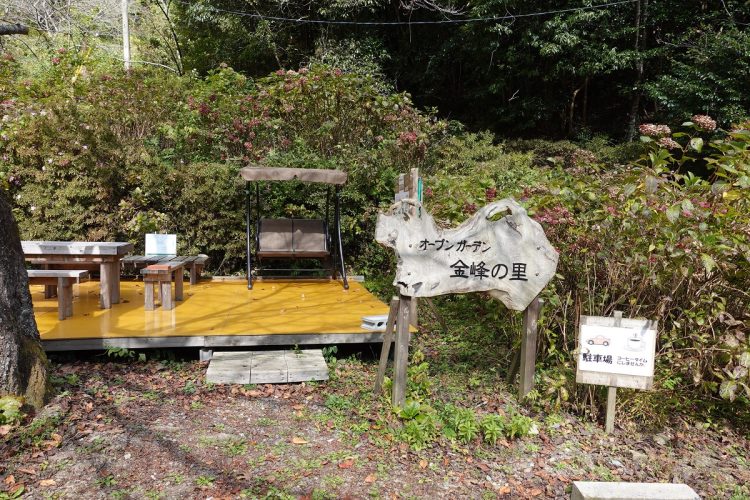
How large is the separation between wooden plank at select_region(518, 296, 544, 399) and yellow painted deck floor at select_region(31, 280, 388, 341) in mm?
1497

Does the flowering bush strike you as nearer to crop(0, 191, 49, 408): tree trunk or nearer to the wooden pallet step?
the wooden pallet step

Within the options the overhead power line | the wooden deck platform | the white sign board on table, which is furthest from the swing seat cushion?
the overhead power line

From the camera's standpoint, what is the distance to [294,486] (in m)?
2.83

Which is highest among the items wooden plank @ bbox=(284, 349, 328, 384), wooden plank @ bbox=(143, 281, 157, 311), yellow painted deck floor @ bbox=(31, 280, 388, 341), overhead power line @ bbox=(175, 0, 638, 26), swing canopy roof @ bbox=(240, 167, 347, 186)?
overhead power line @ bbox=(175, 0, 638, 26)

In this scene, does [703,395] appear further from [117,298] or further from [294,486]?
[117,298]

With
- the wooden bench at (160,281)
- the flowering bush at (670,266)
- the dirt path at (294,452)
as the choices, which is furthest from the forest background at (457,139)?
the wooden bench at (160,281)

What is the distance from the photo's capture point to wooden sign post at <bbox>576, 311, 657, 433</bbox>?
3.45 meters

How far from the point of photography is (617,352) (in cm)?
346

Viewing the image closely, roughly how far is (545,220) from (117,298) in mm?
4398

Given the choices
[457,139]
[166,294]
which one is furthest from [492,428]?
[457,139]

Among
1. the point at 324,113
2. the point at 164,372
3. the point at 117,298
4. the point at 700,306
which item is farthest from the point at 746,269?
the point at 324,113

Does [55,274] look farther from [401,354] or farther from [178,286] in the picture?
[401,354]

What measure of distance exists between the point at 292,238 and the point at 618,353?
189 inches

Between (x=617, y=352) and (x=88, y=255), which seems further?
(x=88, y=255)
